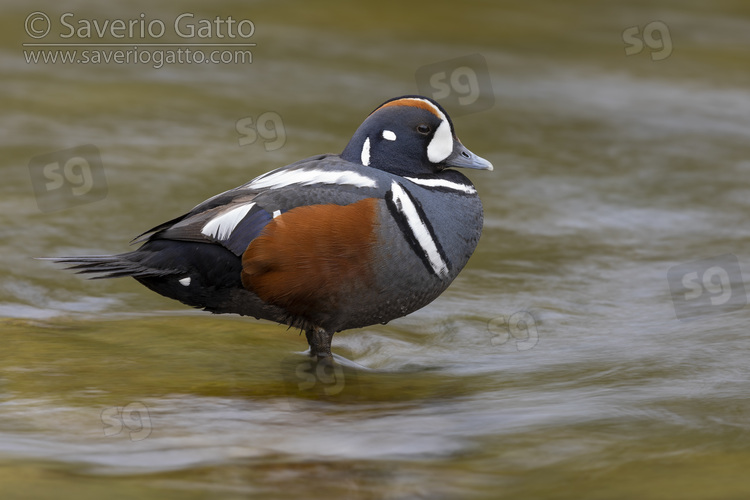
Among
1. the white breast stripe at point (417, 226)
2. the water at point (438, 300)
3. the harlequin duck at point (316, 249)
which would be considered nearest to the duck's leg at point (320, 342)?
the harlequin duck at point (316, 249)

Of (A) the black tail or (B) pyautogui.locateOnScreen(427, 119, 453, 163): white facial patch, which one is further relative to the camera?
(B) pyautogui.locateOnScreen(427, 119, 453, 163): white facial patch

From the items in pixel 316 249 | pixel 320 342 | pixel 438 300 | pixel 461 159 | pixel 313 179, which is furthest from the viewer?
pixel 438 300

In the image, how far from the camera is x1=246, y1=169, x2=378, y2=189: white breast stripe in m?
5.90

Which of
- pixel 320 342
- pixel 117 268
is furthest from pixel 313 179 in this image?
pixel 117 268

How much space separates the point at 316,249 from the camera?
5.75 metres

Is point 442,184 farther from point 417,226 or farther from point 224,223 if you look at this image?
point 224,223

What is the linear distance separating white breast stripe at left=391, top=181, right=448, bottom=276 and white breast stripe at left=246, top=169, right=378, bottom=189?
0.15 m

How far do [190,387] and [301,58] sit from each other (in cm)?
873

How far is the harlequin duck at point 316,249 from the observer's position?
5762 millimetres

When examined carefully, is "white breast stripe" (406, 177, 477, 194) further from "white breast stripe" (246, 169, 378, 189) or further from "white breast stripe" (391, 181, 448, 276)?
"white breast stripe" (246, 169, 378, 189)

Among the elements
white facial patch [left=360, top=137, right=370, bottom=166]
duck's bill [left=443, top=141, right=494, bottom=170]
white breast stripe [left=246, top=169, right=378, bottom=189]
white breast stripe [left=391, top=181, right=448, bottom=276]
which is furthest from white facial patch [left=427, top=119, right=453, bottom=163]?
white breast stripe [left=246, top=169, right=378, bottom=189]

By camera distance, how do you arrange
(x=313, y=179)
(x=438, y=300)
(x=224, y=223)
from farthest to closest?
1. (x=438, y=300)
2. (x=313, y=179)
3. (x=224, y=223)

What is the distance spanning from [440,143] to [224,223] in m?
1.47

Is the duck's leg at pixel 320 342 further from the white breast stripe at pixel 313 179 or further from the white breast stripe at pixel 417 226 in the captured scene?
the white breast stripe at pixel 313 179
